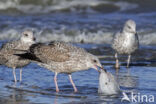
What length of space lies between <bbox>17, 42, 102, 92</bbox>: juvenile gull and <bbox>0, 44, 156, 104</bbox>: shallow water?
0.34 m

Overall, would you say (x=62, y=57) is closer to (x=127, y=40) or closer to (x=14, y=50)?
(x=14, y=50)

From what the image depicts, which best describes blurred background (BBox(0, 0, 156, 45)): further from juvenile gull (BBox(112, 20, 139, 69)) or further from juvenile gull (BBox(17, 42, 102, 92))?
juvenile gull (BBox(17, 42, 102, 92))

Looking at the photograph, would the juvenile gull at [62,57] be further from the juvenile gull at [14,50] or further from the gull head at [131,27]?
the gull head at [131,27]

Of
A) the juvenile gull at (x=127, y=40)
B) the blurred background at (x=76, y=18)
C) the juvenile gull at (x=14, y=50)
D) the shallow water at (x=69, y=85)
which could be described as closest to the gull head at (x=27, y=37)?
the juvenile gull at (x=14, y=50)

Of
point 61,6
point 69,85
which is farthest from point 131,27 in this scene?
point 61,6

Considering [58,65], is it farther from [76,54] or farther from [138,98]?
[138,98]

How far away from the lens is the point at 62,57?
7434 mm

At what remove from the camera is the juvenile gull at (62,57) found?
24.0 ft

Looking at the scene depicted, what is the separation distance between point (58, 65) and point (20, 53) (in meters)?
0.87

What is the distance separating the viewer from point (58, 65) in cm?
750

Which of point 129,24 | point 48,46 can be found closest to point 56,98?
point 48,46

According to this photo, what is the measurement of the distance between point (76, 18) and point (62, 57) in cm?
1154

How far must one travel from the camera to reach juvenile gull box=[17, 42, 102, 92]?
7.33 meters

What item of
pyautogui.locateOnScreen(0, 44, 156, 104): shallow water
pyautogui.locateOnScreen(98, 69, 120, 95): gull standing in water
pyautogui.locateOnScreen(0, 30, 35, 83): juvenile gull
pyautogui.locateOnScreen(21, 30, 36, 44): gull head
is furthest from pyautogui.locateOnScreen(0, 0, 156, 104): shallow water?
pyautogui.locateOnScreen(21, 30, 36, 44): gull head
